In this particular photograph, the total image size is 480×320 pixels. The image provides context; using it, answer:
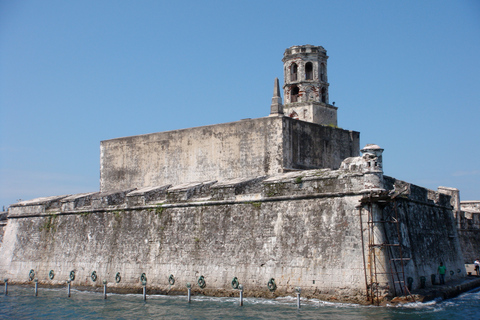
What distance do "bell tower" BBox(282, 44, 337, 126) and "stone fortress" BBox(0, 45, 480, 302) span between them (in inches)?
2.6

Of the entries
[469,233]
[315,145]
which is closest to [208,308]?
[315,145]

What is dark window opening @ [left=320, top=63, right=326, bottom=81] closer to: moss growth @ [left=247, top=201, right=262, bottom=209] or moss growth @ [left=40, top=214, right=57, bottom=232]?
moss growth @ [left=247, top=201, right=262, bottom=209]

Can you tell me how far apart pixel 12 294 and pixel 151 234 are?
7.26 metres

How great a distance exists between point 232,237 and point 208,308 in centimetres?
329

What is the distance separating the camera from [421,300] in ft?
58.9

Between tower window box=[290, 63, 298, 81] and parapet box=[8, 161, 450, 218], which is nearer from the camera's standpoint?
parapet box=[8, 161, 450, 218]

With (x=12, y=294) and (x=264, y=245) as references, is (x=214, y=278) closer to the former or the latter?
(x=264, y=245)

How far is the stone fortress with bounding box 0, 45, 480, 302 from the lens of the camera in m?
18.7

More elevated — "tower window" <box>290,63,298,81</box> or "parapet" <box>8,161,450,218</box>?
"tower window" <box>290,63,298,81</box>

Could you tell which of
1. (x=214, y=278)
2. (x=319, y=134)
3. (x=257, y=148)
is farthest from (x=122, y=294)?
(x=319, y=134)

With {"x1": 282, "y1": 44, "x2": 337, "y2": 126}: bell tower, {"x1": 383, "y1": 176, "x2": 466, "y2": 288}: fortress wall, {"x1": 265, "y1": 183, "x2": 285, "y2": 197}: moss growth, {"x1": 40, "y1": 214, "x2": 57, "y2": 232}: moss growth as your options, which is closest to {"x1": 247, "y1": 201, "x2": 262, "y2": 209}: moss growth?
{"x1": 265, "y1": 183, "x2": 285, "y2": 197}: moss growth

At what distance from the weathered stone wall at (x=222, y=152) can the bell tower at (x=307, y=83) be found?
3.10 m

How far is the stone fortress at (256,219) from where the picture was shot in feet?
61.2

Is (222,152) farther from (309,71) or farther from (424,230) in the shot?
(424,230)
